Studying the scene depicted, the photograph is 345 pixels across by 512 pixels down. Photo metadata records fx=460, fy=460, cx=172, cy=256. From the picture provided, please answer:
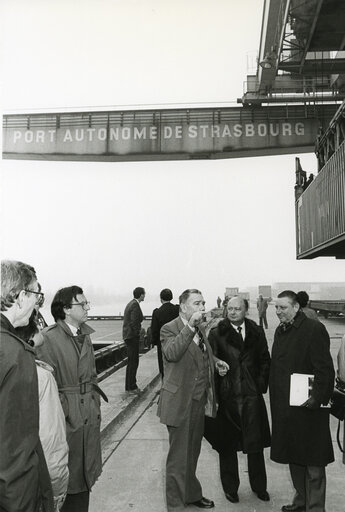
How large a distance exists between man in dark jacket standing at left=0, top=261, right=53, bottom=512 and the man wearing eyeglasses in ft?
3.43

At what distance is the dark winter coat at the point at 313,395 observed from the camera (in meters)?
3.55

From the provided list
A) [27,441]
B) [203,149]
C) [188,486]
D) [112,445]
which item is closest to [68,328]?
[27,441]

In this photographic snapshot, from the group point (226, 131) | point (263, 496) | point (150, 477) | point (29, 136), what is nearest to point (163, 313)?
point (150, 477)

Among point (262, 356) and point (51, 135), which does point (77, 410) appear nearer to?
point (262, 356)

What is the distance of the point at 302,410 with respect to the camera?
364 cm

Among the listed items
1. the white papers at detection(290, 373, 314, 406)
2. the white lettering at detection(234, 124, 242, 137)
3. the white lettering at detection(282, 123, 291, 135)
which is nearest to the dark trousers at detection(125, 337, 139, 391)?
the white papers at detection(290, 373, 314, 406)

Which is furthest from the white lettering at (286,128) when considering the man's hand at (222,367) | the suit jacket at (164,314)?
the man's hand at (222,367)

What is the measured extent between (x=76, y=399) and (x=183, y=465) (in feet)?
4.14

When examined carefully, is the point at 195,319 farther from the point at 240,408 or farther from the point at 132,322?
the point at 132,322

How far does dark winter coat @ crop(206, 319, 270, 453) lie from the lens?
3971 millimetres

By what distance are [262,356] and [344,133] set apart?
21.3 ft

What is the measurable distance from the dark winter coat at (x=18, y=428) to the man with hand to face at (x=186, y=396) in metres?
1.94

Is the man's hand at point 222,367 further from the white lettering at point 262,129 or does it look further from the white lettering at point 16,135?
the white lettering at point 16,135

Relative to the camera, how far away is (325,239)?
10781mm
